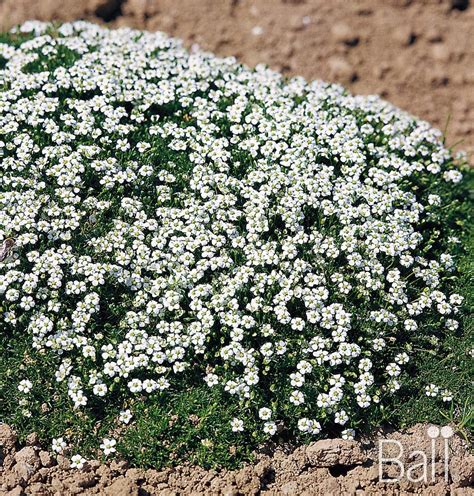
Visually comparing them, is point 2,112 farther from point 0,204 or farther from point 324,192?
point 324,192

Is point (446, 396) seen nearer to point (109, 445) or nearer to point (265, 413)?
point (265, 413)

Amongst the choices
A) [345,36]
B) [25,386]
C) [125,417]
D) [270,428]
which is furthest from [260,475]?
[345,36]

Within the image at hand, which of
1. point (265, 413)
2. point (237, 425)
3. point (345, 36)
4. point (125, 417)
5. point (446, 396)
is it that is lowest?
point (125, 417)

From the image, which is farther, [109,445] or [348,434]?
[348,434]

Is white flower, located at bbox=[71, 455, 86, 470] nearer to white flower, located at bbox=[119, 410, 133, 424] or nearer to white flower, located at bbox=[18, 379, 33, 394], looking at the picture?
white flower, located at bbox=[119, 410, 133, 424]

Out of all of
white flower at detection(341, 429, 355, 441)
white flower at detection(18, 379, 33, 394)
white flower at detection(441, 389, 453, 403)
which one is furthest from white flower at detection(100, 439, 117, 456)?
white flower at detection(441, 389, 453, 403)
